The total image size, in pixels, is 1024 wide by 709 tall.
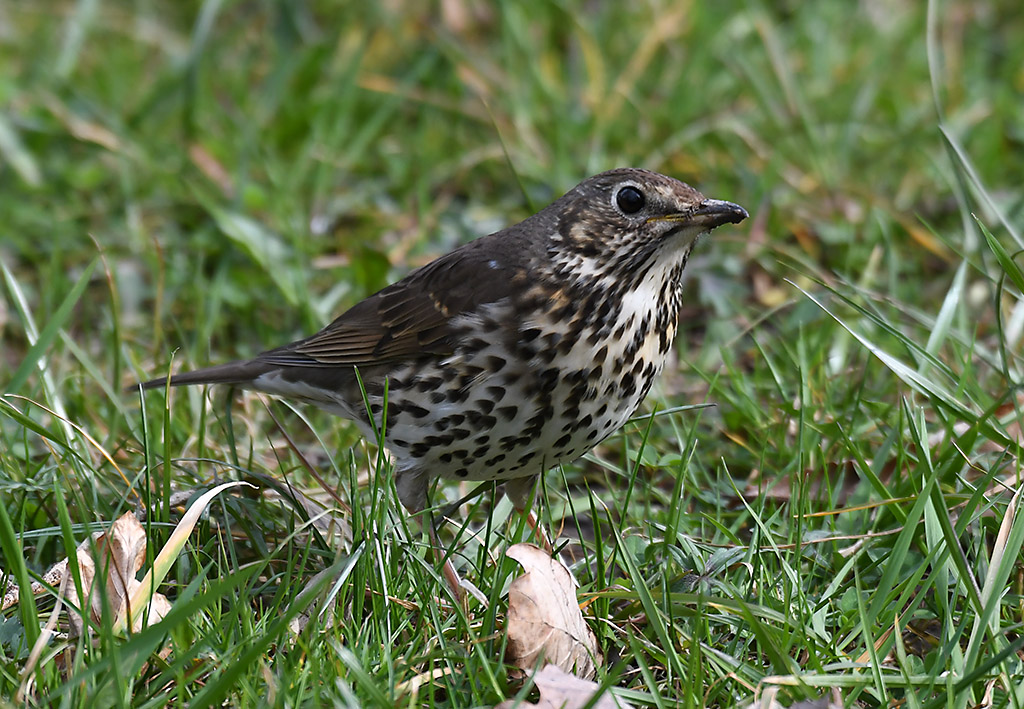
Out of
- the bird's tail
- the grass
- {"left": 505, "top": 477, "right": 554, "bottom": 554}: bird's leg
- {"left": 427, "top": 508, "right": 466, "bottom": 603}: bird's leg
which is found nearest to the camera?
the grass

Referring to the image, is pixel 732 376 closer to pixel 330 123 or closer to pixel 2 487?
pixel 2 487

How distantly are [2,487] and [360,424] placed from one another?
970 mm

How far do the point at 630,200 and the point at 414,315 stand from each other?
0.69 metres

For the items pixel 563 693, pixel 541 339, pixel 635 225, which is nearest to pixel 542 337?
pixel 541 339

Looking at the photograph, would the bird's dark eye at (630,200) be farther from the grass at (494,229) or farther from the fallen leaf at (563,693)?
the fallen leaf at (563,693)

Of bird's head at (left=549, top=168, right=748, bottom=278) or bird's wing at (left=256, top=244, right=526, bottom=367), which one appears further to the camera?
bird's wing at (left=256, top=244, right=526, bottom=367)

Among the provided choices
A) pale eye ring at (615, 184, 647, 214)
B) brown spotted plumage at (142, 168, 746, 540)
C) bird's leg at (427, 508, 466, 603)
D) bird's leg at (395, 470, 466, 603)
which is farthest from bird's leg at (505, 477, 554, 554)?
pale eye ring at (615, 184, 647, 214)

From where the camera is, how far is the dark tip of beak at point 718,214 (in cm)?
320

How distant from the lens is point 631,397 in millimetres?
3285

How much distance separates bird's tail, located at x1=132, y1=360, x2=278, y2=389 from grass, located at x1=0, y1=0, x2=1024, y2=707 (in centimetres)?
15

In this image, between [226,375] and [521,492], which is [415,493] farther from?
[226,375]

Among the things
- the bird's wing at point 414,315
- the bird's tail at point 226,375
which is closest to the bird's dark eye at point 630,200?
the bird's wing at point 414,315

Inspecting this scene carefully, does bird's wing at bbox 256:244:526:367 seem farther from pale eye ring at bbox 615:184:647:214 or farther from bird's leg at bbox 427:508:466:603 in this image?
bird's leg at bbox 427:508:466:603

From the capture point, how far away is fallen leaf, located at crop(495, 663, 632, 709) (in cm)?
260
